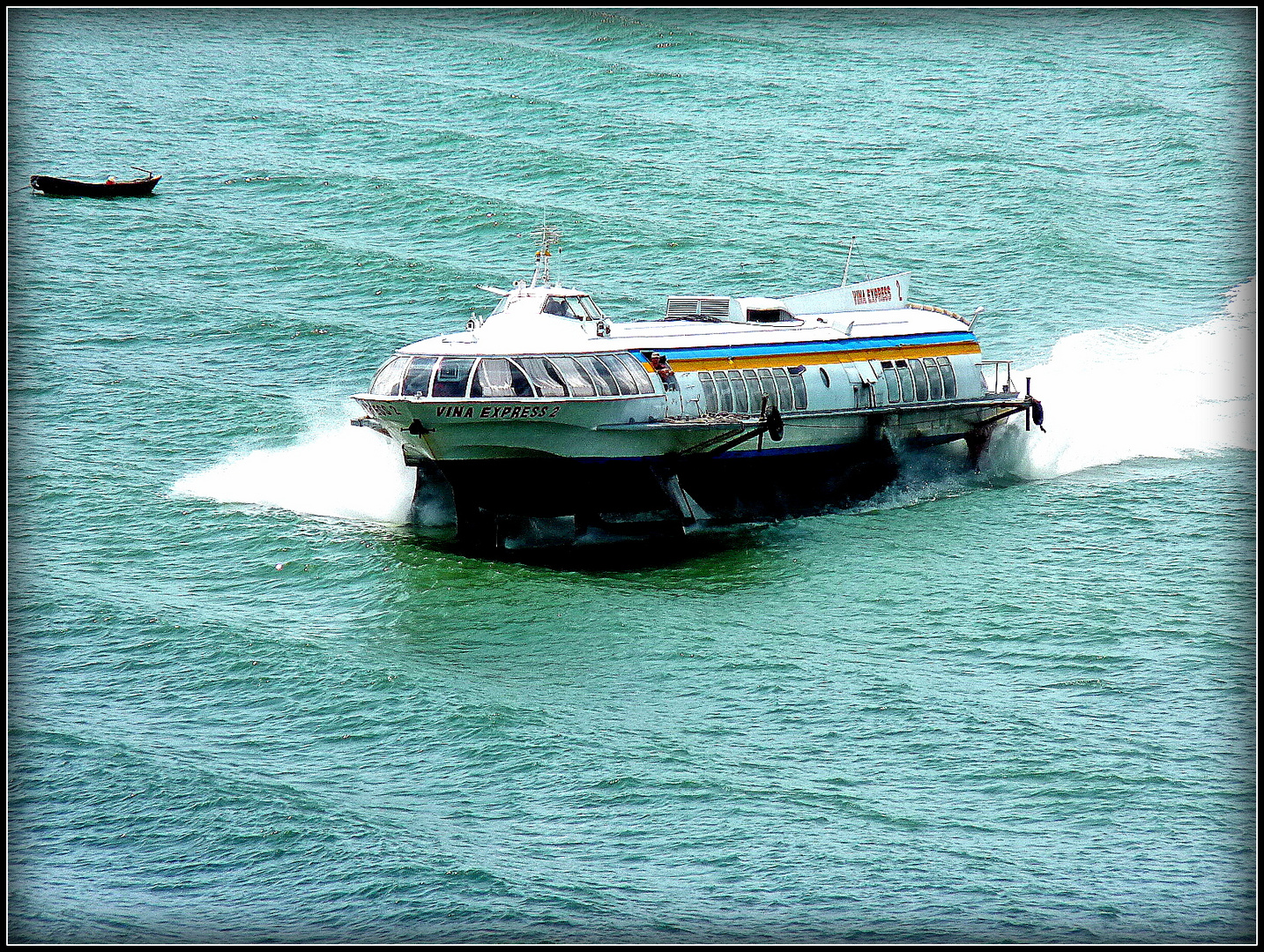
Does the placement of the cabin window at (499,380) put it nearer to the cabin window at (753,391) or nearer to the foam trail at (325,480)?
the foam trail at (325,480)

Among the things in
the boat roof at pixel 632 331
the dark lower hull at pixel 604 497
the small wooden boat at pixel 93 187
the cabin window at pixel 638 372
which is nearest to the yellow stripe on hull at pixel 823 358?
the cabin window at pixel 638 372

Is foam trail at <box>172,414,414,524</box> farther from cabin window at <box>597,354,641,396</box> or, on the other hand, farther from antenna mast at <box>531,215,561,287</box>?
cabin window at <box>597,354,641,396</box>

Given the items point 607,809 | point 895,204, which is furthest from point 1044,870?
point 895,204

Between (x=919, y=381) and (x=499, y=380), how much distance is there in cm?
1202

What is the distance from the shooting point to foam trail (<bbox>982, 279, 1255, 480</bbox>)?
138ft

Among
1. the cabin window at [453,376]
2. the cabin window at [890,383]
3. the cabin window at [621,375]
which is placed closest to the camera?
the cabin window at [453,376]

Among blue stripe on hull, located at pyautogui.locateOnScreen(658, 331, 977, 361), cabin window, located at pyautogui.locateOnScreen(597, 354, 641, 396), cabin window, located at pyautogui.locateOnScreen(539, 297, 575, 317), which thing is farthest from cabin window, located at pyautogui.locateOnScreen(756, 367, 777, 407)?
cabin window, located at pyautogui.locateOnScreen(539, 297, 575, 317)

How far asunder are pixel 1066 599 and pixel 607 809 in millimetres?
13092

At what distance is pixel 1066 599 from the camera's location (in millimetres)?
32188

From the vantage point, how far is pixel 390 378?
3381 cm

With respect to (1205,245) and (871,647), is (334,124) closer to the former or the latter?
(1205,245)

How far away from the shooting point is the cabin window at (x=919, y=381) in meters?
39.5

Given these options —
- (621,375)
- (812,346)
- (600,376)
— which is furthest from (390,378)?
(812,346)

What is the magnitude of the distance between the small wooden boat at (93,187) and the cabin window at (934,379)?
1397 inches
